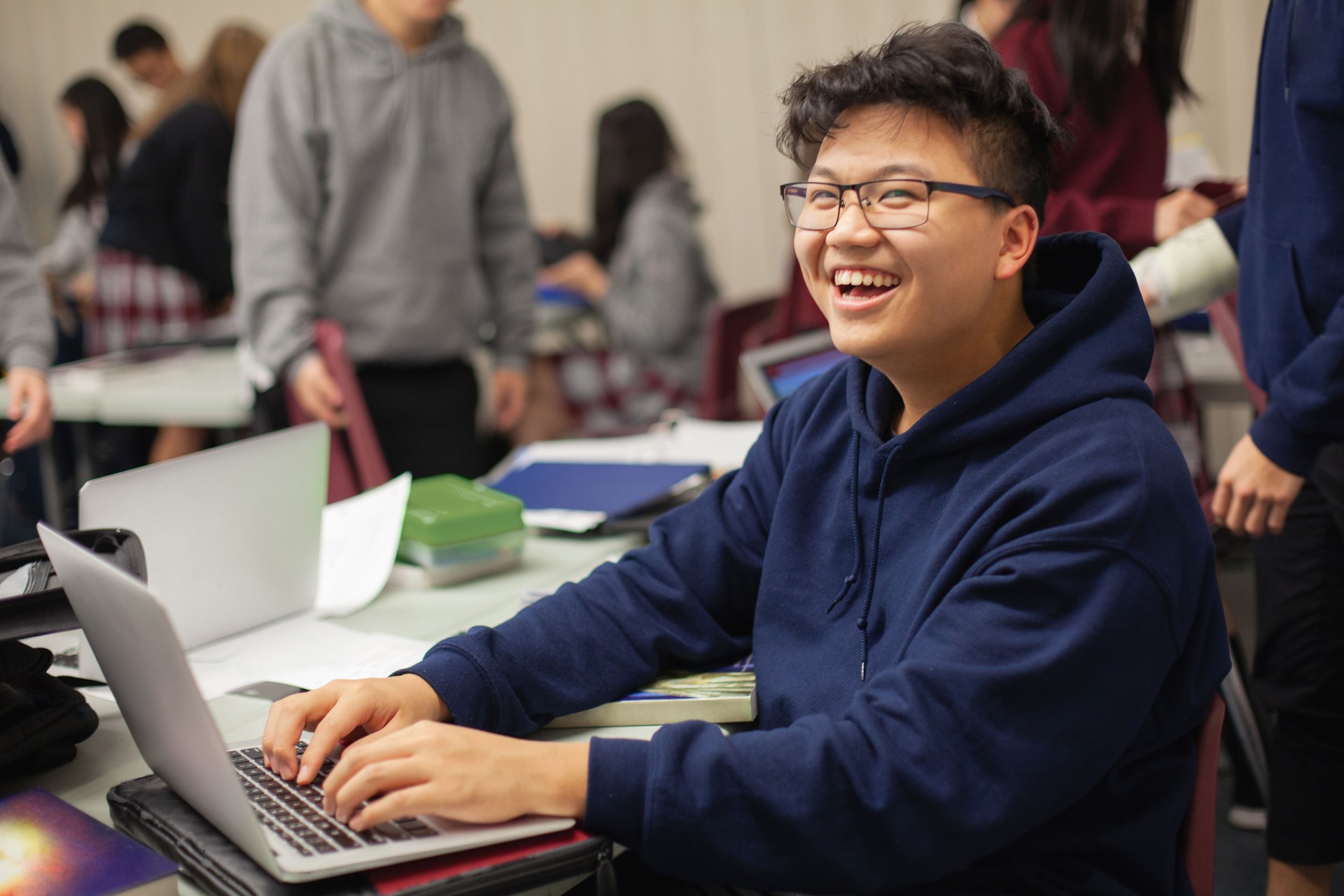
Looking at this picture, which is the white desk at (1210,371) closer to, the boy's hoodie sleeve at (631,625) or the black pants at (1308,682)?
the black pants at (1308,682)

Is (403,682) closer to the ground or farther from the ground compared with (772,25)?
closer to the ground

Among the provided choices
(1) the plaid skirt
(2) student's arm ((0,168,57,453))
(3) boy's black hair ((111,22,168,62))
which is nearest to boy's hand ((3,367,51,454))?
→ (2) student's arm ((0,168,57,453))

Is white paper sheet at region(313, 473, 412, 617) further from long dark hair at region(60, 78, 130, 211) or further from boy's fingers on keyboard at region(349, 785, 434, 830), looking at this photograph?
long dark hair at region(60, 78, 130, 211)

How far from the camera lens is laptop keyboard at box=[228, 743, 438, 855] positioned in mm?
832

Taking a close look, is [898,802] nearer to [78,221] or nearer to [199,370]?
[199,370]

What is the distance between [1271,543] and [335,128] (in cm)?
179

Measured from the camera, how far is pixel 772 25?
4.48 metres

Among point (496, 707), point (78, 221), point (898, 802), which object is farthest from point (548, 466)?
point (78, 221)

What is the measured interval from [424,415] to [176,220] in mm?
1616

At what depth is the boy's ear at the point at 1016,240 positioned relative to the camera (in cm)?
103

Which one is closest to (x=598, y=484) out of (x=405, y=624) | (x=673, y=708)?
(x=405, y=624)

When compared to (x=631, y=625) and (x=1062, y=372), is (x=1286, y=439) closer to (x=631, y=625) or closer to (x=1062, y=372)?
(x=1062, y=372)

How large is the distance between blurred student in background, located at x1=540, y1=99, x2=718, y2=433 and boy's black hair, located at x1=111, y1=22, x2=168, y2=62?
1.79 metres

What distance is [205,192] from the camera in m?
3.45
